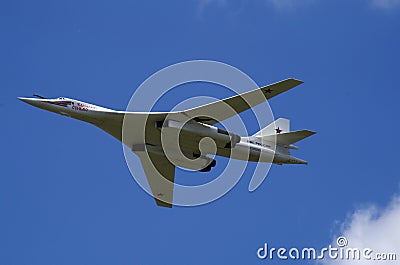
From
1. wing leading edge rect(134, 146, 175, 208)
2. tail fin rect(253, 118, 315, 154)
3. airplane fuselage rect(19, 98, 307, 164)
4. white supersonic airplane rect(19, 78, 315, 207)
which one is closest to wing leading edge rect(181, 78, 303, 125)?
white supersonic airplane rect(19, 78, 315, 207)

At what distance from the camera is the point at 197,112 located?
3184cm

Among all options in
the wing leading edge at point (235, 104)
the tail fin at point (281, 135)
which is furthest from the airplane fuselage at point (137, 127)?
the wing leading edge at point (235, 104)

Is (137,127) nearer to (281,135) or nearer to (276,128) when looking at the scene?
(281,135)

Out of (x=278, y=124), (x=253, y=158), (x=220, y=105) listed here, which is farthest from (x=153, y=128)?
(x=278, y=124)

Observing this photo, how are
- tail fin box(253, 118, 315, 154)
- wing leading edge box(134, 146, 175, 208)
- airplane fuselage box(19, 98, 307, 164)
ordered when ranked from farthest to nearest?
wing leading edge box(134, 146, 175, 208)
tail fin box(253, 118, 315, 154)
airplane fuselage box(19, 98, 307, 164)

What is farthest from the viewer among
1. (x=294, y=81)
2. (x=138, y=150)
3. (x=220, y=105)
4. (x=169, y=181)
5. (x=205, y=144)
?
(x=169, y=181)

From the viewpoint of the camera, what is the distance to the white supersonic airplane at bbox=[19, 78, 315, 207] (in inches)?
1238

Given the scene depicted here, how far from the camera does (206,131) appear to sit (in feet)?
106

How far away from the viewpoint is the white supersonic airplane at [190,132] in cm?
3144

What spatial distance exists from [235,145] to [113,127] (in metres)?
6.53

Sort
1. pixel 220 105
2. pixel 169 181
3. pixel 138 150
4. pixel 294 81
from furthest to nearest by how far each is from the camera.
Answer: pixel 169 181
pixel 138 150
pixel 220 105
pixel 294 81

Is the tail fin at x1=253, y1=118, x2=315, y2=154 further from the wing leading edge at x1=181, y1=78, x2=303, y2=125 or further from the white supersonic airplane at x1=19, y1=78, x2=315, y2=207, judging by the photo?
the wing leading edge at x1=181, y1=78, x2=303, y2=125

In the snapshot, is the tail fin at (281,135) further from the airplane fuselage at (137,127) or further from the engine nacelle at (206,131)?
the engine nacelle at (206,131)

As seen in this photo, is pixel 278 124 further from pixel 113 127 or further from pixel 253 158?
pixel 113 127
